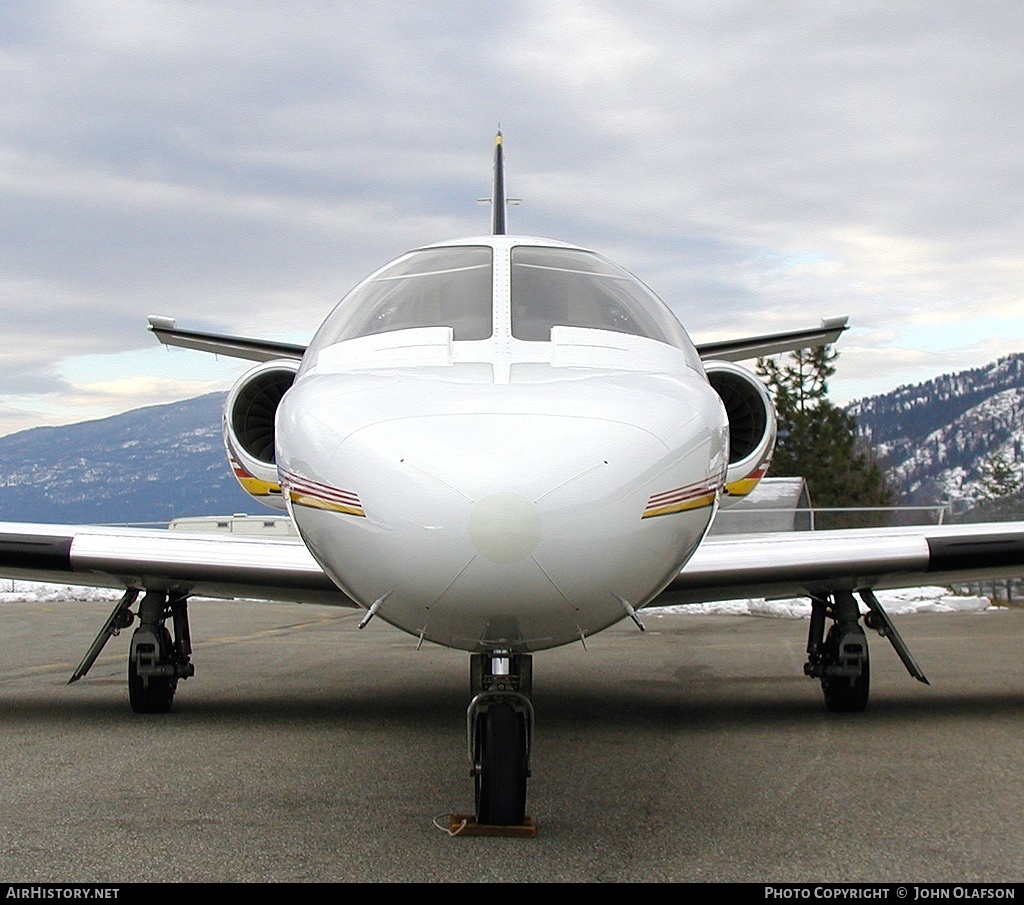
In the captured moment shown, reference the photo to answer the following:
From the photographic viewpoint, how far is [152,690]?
7.98 m

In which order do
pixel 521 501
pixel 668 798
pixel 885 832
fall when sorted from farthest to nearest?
pixel 668 798, pixel 885 832, pixel 521 501

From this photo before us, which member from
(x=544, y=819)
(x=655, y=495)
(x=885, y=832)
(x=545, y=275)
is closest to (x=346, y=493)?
(x=655, y=495)

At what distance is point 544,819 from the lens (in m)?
4.82

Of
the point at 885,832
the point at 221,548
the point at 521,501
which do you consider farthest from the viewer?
the point at 221,548

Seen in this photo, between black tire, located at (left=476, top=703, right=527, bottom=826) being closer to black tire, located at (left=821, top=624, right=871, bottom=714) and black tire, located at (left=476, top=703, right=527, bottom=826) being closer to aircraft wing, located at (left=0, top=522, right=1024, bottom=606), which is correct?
aircraft wing, located at (left=0, top=522, right=1024, bottom=606)

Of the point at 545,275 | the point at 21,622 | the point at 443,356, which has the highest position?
the point at 545,275

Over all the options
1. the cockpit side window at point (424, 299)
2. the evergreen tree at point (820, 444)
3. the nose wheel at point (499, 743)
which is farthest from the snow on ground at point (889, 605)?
the evergreen tree at point (820, 444)

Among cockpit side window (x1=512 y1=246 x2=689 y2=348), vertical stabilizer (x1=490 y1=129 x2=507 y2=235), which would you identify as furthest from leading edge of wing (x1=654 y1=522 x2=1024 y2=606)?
A: vertical stabilizer (x1=490 y1=129 x2=507 y2=235)

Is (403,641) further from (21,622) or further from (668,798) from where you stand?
(668,798)

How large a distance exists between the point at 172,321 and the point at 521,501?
6139 mm

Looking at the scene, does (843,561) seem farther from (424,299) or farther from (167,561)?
(167,561)

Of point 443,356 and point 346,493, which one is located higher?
point 443,356

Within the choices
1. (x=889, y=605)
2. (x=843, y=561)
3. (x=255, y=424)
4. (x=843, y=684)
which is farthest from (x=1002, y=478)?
(x=255, y=424)

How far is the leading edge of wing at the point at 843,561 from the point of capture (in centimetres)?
707
